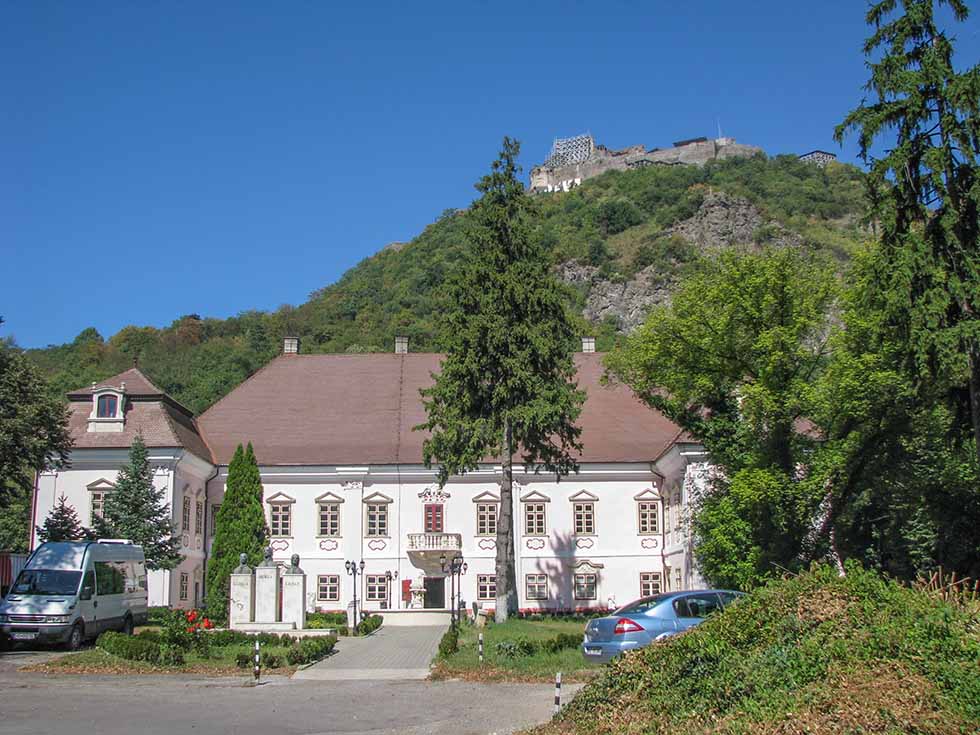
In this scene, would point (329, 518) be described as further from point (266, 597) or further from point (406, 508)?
point (266, 597)

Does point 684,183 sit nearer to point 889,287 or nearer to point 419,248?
point 419,248

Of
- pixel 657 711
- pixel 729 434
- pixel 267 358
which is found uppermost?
pixel 267 358

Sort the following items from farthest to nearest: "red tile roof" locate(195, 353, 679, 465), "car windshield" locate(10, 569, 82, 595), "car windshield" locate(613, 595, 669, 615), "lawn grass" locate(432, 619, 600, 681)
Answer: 1. "red tile roof" locate(195, 353, 679, 465)
2. "car windshield" locate(10, 569, 82, 595)
3. "lawn grass" locate(432, 619, 600, 681)
4. "car windshield" locate(613, 595, 669, 615)

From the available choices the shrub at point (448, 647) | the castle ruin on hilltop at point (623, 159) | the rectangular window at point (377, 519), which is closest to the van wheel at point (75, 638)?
the shrub at point (448, 647)

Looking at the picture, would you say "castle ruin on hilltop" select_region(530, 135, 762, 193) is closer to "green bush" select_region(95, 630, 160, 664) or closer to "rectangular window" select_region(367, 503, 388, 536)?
"rectangular window" select_region(367, 503, 388, 536)

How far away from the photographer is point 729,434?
2961 cm

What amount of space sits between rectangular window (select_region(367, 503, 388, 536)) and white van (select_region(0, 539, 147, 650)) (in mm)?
16022

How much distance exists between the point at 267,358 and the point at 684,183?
7288 centimetres

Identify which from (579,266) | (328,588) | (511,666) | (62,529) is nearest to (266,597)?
(62,529)

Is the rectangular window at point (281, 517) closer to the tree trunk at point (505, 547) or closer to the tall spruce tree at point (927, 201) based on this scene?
the tree trunk at point (505, 547)

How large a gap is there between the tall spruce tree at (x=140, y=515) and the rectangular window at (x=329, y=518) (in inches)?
288

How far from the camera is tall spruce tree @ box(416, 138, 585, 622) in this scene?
31469 millimetres

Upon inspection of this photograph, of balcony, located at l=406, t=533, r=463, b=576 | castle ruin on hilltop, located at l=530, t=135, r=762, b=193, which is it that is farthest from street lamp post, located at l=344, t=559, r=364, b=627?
castle ruin on hilltop, located at l=530, t=135, r=762, b=193

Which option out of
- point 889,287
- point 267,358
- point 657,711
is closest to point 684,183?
point 267,358
